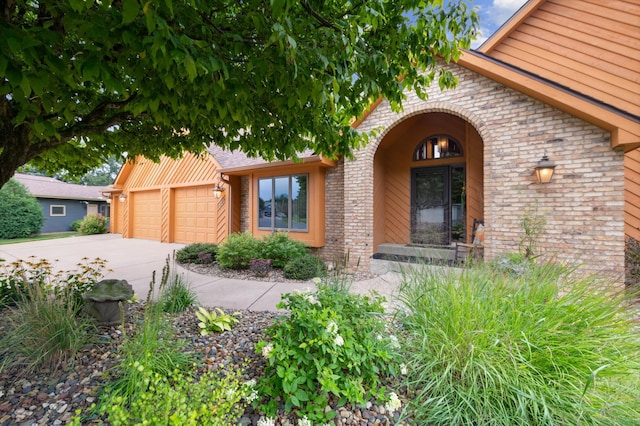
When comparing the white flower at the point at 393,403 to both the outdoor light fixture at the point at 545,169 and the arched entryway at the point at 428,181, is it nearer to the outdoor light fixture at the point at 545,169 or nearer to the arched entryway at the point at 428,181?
the outdoor light fixture at the point at 545,169

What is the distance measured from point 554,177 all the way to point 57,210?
83.9ft

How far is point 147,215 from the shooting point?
1252 cm

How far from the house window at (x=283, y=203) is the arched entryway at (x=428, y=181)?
2.11 metres

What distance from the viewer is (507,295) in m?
2.22

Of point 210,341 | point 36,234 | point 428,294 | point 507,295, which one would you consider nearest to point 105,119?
point 210,341

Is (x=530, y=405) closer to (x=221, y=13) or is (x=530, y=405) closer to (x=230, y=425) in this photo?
(x=230, y=425)

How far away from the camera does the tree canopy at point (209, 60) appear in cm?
149

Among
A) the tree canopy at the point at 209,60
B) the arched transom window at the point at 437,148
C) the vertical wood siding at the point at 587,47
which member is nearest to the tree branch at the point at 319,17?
the tree canopy at the point at 209,60

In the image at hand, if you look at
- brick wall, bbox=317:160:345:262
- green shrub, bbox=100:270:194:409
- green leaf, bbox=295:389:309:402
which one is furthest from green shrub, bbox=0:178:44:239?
green leaf, bbox=295:389:309:402

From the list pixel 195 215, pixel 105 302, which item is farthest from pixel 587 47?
pixel 195 215

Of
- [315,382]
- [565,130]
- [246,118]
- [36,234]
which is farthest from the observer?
[36,234]

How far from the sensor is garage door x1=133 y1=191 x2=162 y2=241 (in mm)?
11977

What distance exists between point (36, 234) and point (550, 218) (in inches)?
921

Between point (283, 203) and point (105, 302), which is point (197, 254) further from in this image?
point (105, 302)
